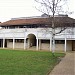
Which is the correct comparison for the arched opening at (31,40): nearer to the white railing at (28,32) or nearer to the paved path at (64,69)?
the white railing at (28,32)

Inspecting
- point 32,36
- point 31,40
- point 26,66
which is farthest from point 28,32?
point 26,66

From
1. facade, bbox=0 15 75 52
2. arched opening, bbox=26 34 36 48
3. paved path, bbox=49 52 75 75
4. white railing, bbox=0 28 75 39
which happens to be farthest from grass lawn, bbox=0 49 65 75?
arched opening, bbox=26 34 36 48

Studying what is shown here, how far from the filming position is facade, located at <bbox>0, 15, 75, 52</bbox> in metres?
47.1

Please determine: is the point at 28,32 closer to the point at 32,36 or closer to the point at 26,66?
the point at 32,36

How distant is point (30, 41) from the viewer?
53.4 metres

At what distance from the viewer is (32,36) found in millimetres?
52812

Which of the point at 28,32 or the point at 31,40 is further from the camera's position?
the point at 31,40

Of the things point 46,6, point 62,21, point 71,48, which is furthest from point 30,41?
point 46,6

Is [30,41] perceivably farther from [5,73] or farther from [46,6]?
[5,73]

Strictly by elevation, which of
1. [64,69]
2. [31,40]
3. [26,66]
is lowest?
[64,69]

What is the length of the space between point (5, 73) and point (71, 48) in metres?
35.5

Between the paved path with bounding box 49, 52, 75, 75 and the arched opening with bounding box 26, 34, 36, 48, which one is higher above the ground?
the arched opening with bounding box 26, 34, 36, 48

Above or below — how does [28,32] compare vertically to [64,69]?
above

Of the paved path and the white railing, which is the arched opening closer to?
the white railing
